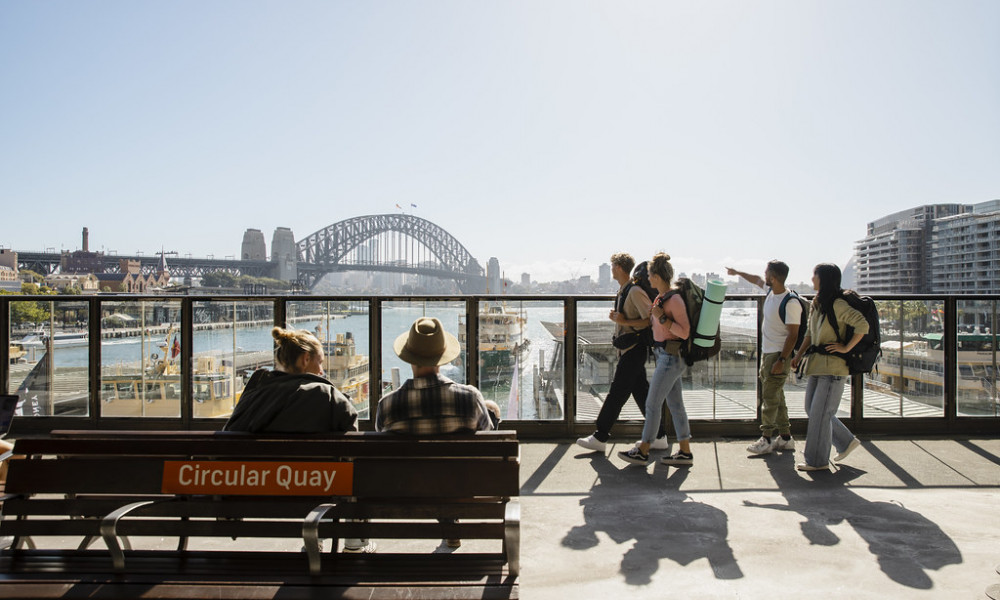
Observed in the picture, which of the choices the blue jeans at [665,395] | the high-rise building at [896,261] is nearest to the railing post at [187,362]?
the blue jeans at [665,395]

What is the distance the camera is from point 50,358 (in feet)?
18.1

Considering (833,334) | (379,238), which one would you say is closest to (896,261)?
(833,334)

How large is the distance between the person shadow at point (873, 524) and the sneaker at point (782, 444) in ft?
1.79

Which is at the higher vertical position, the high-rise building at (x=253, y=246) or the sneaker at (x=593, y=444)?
the high-rise building at (x=253, y=246)

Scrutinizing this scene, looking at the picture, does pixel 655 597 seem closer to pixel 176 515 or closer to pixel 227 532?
pixel 227 532

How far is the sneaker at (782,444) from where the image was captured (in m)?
4.89

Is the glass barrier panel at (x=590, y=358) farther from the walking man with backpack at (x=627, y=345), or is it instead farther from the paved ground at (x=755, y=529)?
the paved ground at (x=755, y=529)

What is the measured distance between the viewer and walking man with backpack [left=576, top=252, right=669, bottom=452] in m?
4.72

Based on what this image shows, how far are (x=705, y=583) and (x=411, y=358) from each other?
5.16ft

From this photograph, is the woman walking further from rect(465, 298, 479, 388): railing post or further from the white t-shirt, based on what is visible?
rect(465, 298, 479, 388): railing post

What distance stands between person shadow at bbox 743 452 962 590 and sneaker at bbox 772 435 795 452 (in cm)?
55

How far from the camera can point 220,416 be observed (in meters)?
5.55

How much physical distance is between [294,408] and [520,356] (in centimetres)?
301

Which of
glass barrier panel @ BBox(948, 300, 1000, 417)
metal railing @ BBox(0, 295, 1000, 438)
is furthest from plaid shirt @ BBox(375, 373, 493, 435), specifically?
glass barrier panel @ BBox(948, 300, 1000, 417)
